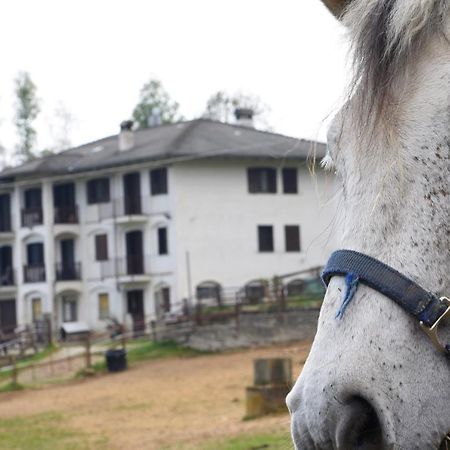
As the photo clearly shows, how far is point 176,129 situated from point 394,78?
46.9 m

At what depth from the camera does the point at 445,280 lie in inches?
90.0

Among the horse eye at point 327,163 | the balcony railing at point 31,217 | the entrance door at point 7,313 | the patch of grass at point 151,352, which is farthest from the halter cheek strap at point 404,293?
the entrance door at point 7,313

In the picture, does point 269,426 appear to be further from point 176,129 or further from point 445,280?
point 176,129

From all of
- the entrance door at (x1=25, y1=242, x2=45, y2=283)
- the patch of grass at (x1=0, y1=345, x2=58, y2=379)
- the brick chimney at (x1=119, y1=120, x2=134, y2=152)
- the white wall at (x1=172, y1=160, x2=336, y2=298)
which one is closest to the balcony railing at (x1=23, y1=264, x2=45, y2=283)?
the entrance door at (x1=25, y1=242, x2=45, y2=283)

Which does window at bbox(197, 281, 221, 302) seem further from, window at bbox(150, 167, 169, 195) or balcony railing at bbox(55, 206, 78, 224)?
balcony railing at bbox(55, 206, 78, 224)

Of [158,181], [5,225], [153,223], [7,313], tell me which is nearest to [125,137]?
[158,181]

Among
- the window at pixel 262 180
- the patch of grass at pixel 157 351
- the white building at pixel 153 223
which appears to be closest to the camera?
the patch of grass at pixel 157 351

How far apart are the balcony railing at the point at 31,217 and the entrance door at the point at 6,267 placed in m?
2.74

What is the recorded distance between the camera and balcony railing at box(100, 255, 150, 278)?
43.8m

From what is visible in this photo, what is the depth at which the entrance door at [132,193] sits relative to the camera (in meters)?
44.4

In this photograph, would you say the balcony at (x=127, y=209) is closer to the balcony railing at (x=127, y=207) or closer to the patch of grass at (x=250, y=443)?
the balcony railing at (x=127, y=207)

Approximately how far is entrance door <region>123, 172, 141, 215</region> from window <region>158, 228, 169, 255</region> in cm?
168

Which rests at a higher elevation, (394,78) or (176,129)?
(176,129)

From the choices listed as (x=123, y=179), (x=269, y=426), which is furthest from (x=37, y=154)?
(x=269, y=426)
